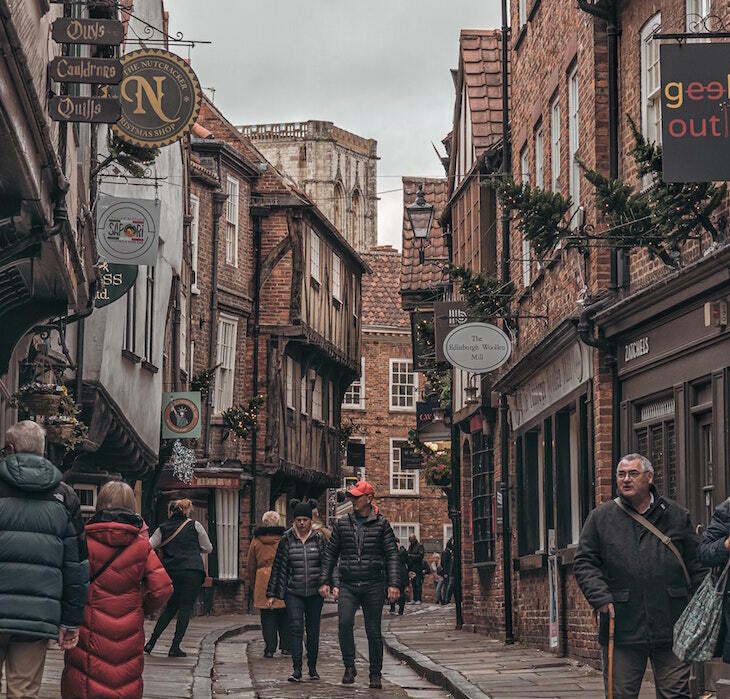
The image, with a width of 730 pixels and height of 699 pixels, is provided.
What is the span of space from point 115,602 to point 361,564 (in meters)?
5.14

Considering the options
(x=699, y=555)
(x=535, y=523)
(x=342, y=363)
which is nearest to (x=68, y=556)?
(x=699, y=555)

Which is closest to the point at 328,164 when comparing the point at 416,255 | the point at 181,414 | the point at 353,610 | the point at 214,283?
the point at 416,255

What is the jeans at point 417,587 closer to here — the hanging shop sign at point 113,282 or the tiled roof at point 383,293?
the tiled roof at point 383,293

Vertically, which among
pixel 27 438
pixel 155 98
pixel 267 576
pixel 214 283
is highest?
pixel 214 283

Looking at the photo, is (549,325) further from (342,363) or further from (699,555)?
(342,363)

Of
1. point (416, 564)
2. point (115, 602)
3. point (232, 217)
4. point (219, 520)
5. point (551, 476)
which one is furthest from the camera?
point (416, 564)

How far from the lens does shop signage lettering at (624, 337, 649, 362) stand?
1412 cm

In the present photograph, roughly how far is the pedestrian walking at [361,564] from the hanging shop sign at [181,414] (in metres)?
13.1

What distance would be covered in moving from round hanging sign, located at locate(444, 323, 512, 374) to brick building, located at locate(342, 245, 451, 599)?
36613 mm

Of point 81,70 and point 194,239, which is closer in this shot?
point 81,70

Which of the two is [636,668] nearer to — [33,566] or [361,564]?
[33,566]

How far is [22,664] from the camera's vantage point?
8.05 m

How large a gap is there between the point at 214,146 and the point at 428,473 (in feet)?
26.2

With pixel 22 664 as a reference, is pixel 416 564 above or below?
below
